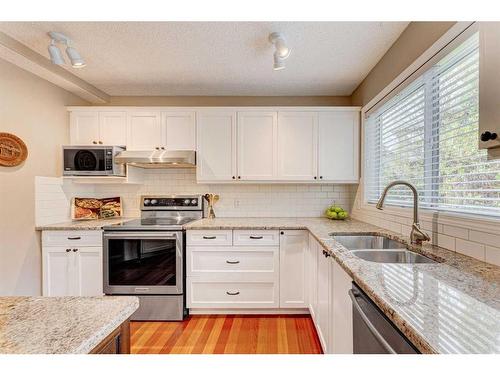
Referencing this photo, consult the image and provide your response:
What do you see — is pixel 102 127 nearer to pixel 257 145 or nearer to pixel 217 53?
pixel 217 53

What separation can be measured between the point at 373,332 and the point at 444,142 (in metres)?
1.28

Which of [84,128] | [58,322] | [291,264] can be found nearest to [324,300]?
[291,264]

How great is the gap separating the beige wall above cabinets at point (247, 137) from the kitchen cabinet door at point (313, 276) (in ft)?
2.86

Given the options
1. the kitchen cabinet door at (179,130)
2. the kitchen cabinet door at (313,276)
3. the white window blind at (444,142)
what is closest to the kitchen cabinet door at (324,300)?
the kitchen cabinet door at (313,276)

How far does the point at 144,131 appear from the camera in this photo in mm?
2953

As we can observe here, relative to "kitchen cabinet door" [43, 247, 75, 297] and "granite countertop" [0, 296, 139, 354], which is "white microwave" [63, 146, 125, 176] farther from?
"granite countertop" [0, 296, 139, 354]

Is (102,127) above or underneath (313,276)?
above

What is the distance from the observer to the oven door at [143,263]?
251cm

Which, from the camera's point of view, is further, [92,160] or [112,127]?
[112,127]

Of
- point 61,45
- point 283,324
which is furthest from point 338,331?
point 61,45

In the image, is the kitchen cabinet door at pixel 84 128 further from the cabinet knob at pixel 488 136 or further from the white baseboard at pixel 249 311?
the cabinet knob at pixel 488 136

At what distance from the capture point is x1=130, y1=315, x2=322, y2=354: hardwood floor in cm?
207

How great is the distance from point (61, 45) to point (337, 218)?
304 centimetres
